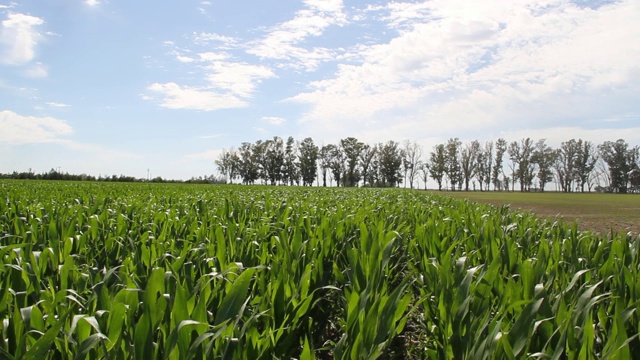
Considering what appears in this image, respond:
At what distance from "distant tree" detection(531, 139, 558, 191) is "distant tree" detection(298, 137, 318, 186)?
54090 mm

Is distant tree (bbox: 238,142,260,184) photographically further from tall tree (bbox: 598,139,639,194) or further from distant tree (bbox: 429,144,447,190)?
tall tree (bbox: 598,139,639,194)

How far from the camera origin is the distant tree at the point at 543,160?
10481cm

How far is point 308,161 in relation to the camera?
358ft

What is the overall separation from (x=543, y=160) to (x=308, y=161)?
58539mm

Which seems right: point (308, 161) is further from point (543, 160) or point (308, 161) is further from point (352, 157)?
point (543, 160)

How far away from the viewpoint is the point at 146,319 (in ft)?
5.08

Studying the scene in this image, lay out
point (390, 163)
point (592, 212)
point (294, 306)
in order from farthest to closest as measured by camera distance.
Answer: point (390, 163) → point (592, 212) → point (294, 306)

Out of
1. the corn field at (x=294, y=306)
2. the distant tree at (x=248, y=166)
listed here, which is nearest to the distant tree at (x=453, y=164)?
the distant tree at (x=248, y=166)

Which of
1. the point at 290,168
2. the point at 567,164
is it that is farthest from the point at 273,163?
the point at 567,164

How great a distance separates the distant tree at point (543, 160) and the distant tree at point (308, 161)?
54.1 metres

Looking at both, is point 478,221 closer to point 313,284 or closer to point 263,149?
point 313,284

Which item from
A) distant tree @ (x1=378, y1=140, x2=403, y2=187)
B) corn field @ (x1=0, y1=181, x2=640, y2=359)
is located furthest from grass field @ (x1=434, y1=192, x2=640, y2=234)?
distant tree @ (x1=378, y1=140, x2=403, y2=187)

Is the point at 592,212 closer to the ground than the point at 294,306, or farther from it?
closer to the ground

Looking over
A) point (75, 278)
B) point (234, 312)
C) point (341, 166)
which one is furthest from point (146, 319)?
point (341, 166)
